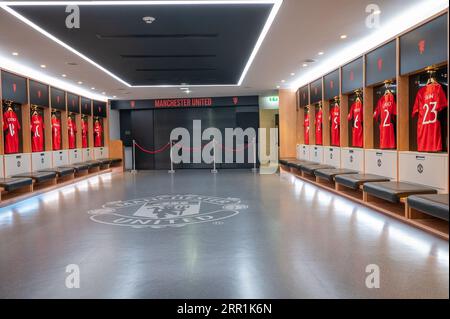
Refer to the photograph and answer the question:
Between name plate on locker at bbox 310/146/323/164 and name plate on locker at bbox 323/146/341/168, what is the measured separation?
287mm

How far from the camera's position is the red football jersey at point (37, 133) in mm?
8266

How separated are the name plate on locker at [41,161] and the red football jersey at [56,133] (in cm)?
49

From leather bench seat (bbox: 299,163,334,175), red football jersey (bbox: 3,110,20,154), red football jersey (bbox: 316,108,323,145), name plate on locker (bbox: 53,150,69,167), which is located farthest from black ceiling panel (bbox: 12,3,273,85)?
name plate on locker (bbox: 53,150,69,167)

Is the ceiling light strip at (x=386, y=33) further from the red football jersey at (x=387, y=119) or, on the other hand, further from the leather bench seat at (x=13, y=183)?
the leather bench seat at (x=13, y=183)

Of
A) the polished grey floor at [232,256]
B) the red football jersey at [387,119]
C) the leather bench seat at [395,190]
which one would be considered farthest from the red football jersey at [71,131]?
the leather bench seat at [395,190]

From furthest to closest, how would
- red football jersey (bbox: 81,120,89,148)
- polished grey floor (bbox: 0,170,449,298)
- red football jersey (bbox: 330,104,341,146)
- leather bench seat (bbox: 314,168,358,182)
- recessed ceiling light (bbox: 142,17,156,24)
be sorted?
red football jersey (bbox: 81,120,89,148) < red football jersey (bbox: 330,104,341,146) < leather bench seat (bbox: 314,168,358,182) < recessed ceiling light (bbox: 142,17,156,24) < polished grey floor (bbox: 0,170,449,298)

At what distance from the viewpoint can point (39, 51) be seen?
6.29m

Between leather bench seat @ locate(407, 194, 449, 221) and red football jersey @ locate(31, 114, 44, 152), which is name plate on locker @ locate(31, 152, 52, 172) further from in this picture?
leather bench seat @ locate(407, 194, 449, 221)

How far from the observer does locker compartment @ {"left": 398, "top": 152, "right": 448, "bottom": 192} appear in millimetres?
4311

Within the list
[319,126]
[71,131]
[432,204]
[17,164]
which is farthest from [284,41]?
[71,131]

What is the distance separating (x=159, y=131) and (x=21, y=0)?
9513mm

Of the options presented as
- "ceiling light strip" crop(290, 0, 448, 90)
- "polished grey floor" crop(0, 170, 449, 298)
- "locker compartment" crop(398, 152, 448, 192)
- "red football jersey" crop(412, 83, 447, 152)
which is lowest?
"polished grey floor" crop(0, 170, 449, 298)

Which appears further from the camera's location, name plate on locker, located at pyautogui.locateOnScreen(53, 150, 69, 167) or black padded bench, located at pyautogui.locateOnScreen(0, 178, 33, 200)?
name plate on locker, located at pyautogui.locateOnScreen(53, 150, 69, 167)
